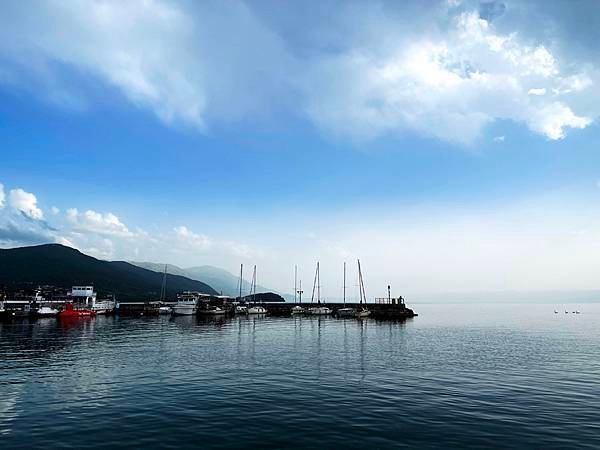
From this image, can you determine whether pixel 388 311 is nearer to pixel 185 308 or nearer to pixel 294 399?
pixel 185 308

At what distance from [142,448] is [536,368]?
41.4m

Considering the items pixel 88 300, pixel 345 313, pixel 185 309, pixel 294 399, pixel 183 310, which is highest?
pixel 88 300

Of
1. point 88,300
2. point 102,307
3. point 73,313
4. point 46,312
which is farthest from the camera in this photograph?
point 102,307

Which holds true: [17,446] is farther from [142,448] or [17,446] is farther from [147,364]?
[147,364]

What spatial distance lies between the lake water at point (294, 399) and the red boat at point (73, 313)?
82.3m

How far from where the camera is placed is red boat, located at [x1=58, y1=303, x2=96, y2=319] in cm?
12618

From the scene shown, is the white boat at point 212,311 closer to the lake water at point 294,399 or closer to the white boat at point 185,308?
the white boat at point 185,308

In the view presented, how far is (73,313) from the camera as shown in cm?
12794

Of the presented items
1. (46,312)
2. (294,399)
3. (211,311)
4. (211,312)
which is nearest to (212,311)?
(211,311)

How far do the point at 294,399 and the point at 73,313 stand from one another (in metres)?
123

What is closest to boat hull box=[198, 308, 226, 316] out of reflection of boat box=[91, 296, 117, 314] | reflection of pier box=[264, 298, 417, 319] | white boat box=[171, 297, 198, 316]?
white boat box=[171, 297, 198, 316]

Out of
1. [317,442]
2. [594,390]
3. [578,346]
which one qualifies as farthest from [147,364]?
[578,346]

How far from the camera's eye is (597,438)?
2123cm

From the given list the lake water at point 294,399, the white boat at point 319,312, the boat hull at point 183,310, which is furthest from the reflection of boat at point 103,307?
the lake water at point 294,399
